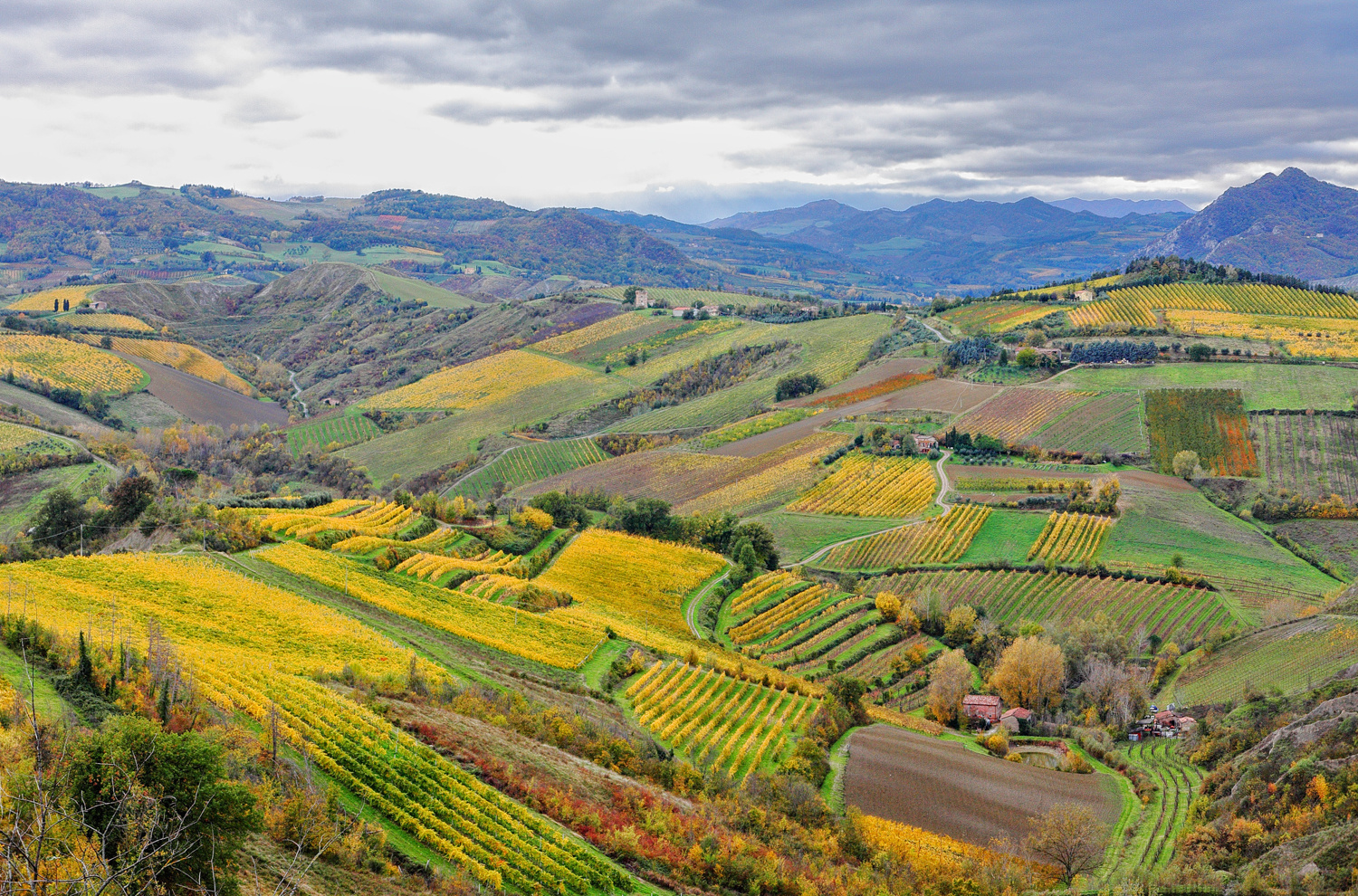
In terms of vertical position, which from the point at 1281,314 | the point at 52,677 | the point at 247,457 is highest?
the point at 1281,314

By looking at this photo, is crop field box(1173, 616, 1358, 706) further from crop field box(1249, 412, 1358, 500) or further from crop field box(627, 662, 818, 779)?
crop field box(1249, 412, 1358, 500)

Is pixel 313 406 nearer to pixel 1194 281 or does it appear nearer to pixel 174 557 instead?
pixel 174 557

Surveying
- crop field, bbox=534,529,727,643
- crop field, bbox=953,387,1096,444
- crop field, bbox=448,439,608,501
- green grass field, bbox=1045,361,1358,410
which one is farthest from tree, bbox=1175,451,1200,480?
crop field, bbox=448,439,608,501

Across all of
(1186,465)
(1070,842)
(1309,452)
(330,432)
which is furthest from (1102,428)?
(330,432)

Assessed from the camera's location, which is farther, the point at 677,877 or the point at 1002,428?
the point at 1002,428

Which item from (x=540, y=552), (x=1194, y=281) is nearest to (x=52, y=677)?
(x=540, y=552)

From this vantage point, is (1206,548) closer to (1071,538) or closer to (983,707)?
(1071,538)
